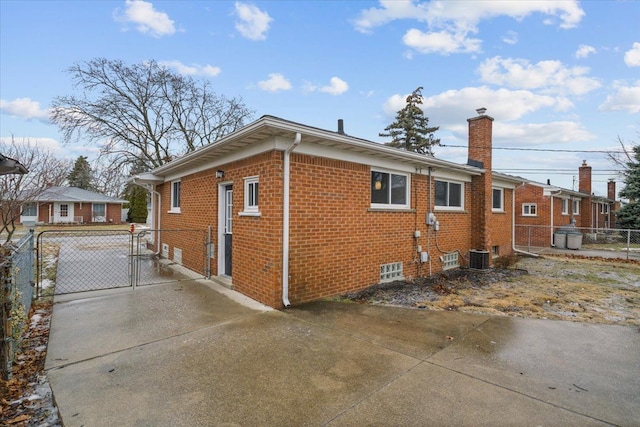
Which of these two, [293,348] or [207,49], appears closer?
[293,348]

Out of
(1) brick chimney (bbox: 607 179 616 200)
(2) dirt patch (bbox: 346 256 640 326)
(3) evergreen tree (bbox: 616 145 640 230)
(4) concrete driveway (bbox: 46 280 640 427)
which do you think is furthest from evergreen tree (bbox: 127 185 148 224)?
(1) brick chimney (bbox: 607 179 616 200)

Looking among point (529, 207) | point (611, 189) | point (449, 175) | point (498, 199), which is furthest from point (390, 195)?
point (611, 189)

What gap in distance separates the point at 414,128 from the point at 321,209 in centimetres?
2939

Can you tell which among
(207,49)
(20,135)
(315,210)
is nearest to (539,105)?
(315,210)

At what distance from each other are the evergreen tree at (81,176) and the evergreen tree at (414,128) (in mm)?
41628

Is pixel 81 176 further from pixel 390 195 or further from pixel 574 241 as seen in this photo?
pixel 574 241

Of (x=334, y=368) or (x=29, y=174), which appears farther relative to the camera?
(x=29, y=174)

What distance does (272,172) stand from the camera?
5.35 meters

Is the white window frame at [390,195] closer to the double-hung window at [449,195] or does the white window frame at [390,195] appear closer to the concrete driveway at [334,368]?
the double-hung window at [449,195]

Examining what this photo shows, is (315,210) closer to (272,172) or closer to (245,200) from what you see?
(272,172)

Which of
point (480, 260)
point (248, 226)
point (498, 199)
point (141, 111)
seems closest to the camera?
point (248, 226)

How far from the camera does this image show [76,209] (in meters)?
32.7

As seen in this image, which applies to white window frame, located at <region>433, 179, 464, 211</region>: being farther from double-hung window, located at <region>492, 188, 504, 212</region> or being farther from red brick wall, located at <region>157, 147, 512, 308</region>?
double-hung window, located at <region>492, 188, 504, 212</region>

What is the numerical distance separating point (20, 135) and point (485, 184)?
64.4 feet
